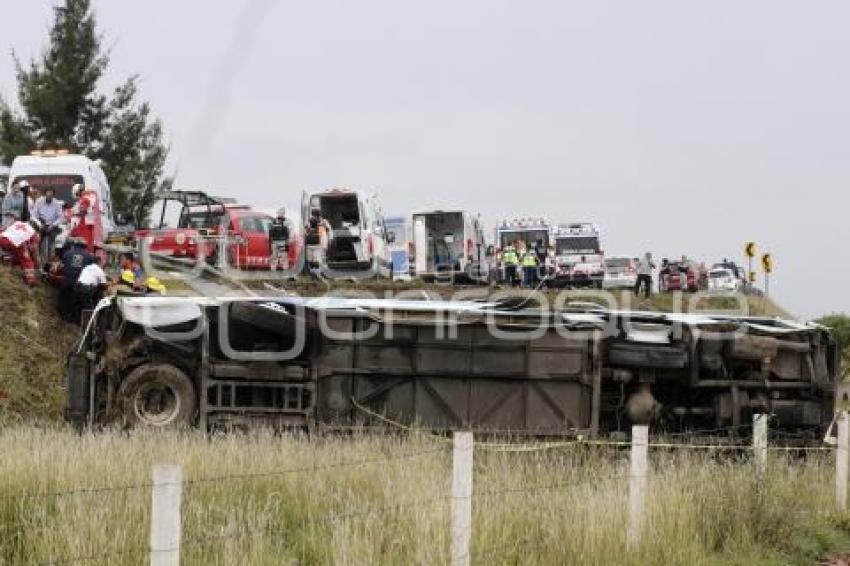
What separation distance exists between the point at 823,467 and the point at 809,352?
1.50m

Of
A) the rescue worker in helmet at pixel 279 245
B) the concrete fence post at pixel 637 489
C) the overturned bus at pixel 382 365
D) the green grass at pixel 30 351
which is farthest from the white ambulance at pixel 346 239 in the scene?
the concrete fence post at pixel 637 489

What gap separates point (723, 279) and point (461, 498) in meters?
37.4

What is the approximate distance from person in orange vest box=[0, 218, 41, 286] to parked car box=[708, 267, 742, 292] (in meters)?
27.7

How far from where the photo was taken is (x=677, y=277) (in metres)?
33.5

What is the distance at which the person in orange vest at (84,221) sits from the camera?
18.5m

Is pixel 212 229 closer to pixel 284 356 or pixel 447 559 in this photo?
pixel 284 356

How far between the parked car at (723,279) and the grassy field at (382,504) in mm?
30476

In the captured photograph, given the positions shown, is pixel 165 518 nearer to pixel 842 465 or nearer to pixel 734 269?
pixel 842 465

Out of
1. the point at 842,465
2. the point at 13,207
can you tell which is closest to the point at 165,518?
the point at 842,465

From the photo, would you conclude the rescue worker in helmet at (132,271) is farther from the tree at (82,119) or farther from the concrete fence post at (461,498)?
the tree at (82,119)

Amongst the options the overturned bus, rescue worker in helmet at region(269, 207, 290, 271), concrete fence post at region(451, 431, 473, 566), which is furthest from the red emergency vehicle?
concrete fence post at region(451, 431, 473, 566)

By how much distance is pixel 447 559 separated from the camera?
6871 millimetres

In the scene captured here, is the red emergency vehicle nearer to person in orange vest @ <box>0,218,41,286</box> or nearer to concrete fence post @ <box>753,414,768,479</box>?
person in orange vest @ <box>0,218,41,286</box>

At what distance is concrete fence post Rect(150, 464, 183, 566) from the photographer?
4.87 m
